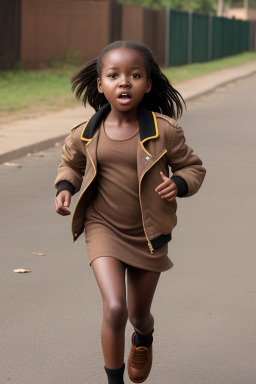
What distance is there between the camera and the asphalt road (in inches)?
193

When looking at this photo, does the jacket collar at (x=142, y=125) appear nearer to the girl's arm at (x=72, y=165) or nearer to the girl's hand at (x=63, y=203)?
the girl's arm at (x=72, y=165)

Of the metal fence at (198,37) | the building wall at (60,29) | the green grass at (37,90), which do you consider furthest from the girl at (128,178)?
the metal fence at (198,37)

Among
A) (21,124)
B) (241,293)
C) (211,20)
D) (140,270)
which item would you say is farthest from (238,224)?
(211,20)

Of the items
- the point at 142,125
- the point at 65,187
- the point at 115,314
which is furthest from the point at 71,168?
the point at 115,314

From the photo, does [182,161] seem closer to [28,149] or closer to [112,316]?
[112,316]

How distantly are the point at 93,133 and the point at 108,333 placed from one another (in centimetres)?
85

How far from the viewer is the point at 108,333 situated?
396 centimetres

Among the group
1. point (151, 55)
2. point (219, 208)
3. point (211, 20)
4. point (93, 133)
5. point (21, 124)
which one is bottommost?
point (211, 20)

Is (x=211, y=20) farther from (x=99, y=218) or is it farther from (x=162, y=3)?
(x=99, y=218)

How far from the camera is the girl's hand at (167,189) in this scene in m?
4.08

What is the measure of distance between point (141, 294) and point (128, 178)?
50 centimetres

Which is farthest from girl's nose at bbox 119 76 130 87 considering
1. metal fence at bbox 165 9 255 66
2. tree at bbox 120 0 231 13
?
tree at bbox 120 0 231 13

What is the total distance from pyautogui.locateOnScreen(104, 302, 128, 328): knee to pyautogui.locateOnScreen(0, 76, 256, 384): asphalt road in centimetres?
79

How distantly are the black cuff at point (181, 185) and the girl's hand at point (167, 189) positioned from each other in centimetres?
5
